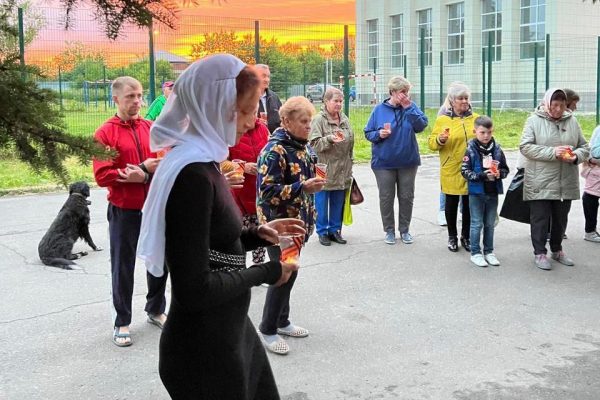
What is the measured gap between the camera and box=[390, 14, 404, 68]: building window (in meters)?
28.9

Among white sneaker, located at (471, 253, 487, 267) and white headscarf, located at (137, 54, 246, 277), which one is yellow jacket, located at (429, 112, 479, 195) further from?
white headscarf, located at (137, 54, 246, 277)

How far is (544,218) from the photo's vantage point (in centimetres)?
671

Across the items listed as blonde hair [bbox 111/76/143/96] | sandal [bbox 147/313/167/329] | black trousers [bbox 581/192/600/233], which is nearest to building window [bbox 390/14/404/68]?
black trousers [bbox 581/192/600/233]

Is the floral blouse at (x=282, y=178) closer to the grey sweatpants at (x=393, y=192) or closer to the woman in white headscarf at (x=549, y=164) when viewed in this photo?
the woman in white headscarf at (x=549, y=164)

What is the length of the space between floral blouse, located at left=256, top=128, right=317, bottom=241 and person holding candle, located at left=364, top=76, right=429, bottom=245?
2912 millimetres

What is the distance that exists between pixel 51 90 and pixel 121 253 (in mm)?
2737

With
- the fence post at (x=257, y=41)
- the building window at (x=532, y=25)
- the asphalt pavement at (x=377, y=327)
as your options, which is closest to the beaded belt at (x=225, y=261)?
the asphalt pavement at (x=377, y=327)

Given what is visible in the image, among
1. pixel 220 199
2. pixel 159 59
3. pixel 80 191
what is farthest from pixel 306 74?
pixel 220 199

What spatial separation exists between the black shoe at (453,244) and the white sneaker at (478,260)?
1.49 feet

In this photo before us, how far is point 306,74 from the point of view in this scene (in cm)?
1728

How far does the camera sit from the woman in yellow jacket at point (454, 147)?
7.30 meters

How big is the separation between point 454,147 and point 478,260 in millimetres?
1348

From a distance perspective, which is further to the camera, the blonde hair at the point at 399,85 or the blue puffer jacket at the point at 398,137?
the blue puffer jacket at the point at 398,137

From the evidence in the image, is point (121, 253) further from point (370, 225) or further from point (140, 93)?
point (370, 225)
